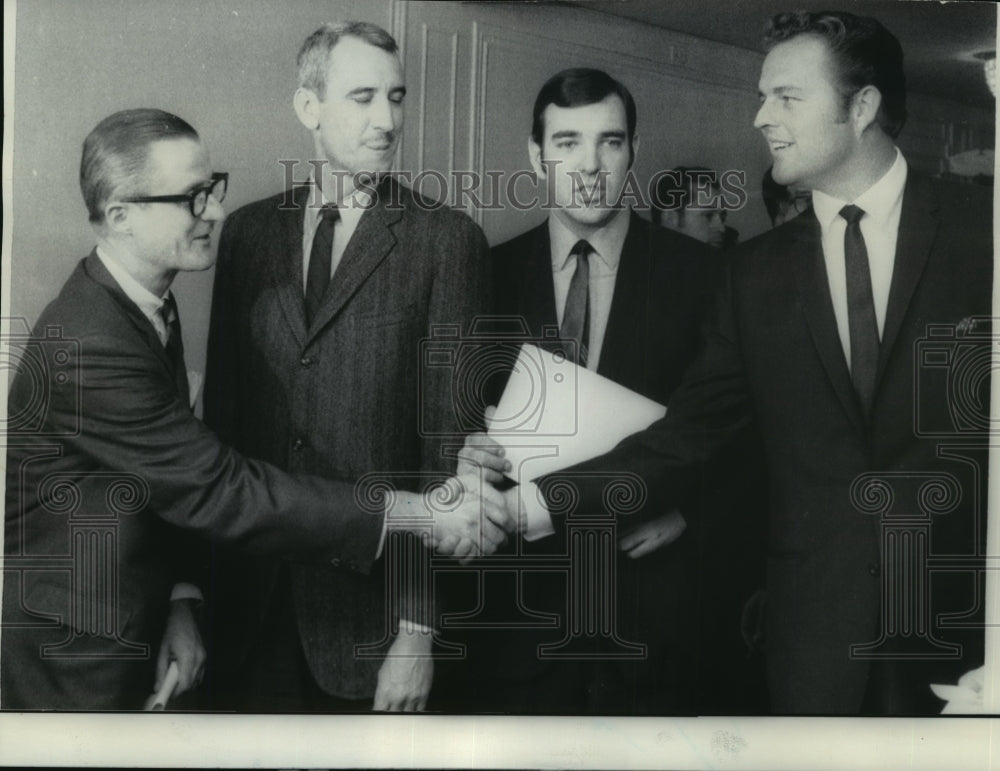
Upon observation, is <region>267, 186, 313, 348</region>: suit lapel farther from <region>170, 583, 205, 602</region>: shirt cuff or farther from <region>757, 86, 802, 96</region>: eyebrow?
<region>757, 86, 802, 96</region>: eyebrow

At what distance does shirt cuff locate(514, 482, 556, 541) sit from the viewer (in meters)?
3.68

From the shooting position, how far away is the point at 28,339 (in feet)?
12.0

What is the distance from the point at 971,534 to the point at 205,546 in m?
2.34

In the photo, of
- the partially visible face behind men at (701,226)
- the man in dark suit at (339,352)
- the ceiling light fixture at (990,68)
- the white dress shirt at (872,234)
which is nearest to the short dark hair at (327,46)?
the man in dark suit at (339,352)

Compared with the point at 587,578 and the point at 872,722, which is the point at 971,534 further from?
the point at 587,578

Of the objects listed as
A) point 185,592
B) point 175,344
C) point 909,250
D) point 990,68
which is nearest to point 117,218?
point 175,344

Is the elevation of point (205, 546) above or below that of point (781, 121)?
below

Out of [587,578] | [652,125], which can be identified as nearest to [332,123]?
[652,125]

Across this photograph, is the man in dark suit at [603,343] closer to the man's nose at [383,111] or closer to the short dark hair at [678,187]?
the short dark hair at [678,187]

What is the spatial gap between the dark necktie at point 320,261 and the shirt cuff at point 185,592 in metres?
0.86

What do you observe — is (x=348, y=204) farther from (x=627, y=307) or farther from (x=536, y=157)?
(x=627, y=307)

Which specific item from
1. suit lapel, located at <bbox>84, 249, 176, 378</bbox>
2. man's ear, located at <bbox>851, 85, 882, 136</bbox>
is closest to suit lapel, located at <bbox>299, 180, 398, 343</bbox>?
suit lapel, located at <bbox>84, 249, 176, 378</bbox>

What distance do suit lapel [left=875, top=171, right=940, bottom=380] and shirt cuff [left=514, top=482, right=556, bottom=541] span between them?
108 cm

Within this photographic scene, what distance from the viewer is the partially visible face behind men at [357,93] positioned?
3674 millimetres
